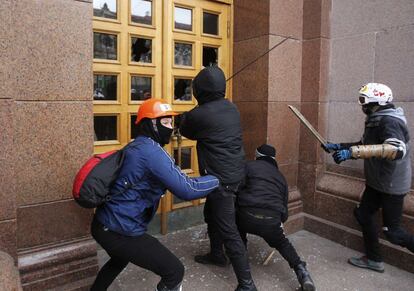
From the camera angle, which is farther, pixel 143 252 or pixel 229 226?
pixel 229 226

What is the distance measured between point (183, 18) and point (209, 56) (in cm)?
63

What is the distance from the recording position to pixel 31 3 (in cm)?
299

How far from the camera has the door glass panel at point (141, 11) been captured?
4339 mm

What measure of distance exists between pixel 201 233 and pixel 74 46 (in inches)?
112

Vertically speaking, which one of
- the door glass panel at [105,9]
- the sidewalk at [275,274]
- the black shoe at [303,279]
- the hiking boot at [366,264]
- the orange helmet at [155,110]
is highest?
the door glass panel at [105,9]

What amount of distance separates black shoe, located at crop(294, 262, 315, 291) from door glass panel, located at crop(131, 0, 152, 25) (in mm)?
3206

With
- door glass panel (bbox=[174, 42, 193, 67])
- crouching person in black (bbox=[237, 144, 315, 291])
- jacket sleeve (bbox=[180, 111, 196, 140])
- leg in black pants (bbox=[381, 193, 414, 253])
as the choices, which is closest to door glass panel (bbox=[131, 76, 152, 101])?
door glass panel (bbox=[174, 42, 193, 67])

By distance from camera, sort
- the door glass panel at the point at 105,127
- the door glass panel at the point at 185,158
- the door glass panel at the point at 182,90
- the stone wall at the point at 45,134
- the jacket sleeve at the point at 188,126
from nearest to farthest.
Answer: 1. the stone wall at the point at 45,134
2. the jacket sleeve at the point at 188,126
3. the door glass panel at the point at 105,127
4. the door glass panel at the point at 182,90
5. the door glass panel at the point at 185,158

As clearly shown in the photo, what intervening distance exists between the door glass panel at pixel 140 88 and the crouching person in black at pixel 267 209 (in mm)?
1604

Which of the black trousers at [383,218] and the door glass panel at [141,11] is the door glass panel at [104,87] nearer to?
the door glass panel at [141,11]

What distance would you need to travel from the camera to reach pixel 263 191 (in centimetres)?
362

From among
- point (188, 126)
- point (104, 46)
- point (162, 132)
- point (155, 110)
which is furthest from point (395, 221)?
point (104, 46)

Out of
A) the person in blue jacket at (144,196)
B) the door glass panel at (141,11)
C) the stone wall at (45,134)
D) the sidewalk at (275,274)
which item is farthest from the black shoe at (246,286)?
the door glass panel at (141,11)

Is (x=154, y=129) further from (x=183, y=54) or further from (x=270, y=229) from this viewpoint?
(x=183, y=54)
